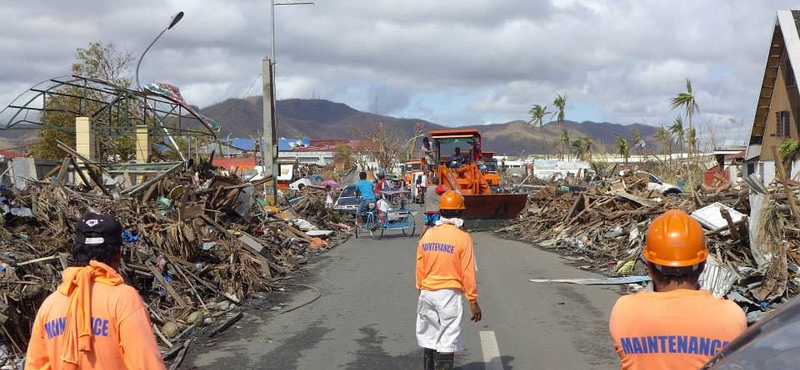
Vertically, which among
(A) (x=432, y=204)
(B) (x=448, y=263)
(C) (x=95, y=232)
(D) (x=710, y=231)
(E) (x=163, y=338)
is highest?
(C) (x=95, y=232)

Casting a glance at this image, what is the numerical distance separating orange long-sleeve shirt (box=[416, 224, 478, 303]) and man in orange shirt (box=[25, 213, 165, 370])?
133 inches

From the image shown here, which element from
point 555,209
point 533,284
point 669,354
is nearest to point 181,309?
point 533,284

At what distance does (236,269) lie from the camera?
11758 millimetres

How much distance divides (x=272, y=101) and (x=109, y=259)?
2115 centimetres

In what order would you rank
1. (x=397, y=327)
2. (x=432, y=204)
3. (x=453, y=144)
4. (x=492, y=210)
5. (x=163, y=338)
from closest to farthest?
(x=163, y=338)
(x=397, y=327)
(x=432, y=204)
(x=492, y=210)
(x=453, y=144)

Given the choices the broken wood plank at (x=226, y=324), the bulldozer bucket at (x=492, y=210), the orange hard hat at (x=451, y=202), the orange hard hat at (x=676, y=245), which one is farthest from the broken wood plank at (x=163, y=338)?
the bulldozer bucket at (x=492, y=210)

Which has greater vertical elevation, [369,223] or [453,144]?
[453,144]

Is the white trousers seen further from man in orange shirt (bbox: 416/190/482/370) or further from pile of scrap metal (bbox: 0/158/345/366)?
pile of scrap metal (bbox: 0/158/345/366)

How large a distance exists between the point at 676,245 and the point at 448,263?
3.38m

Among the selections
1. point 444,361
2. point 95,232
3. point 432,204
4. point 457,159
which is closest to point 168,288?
point 444,361

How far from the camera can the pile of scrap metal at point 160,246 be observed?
830 centimetres

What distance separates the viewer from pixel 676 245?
10.0ft

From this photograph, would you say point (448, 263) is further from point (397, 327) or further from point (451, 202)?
point (397, 327)

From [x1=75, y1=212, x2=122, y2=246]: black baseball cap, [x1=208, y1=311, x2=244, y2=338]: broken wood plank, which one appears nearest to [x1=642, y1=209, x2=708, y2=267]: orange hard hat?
[x1=75, y1=212, x2=122, y2=246]: black baseball cap
